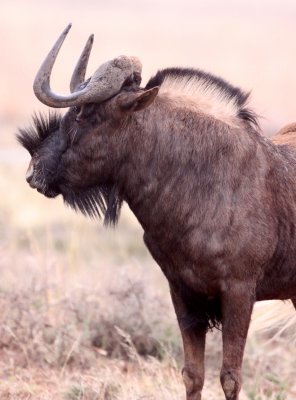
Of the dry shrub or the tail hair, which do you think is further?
the dry shrub

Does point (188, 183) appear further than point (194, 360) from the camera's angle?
No

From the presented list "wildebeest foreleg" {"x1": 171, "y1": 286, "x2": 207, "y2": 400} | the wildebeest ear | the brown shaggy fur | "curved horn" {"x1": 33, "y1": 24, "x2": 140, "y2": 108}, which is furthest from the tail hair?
"curved horn" {"x1": 33, "y1": 24, "x2": 140, "y2": 108}

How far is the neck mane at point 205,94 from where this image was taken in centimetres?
750

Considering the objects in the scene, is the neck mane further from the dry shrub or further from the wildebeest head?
the dry shrub

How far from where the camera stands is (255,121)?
7.71 meters

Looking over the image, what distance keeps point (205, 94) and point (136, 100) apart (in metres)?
0.57

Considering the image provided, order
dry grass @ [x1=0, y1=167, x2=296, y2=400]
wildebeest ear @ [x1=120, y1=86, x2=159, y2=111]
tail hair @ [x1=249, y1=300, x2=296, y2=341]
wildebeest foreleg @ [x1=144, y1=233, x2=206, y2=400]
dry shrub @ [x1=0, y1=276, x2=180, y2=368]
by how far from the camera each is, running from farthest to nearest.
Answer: dry shrub @ [x1=0, y1=276, x2=180, y2=368]
tail hair @ [x1=249, y1=300, x2=296, y2=341]
dry grass @ [x1=0, y1=167, x2=296, y2=400]
wildebeest foreleg @ [x1=144, y1=233, x2=206, y2=400]
wildebeest ear @ [x1=120, y1=86, x2=159, y2=111]

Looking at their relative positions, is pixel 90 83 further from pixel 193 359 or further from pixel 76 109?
pixel 193 359

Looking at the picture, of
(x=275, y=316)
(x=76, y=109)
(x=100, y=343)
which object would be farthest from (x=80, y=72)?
(x=100, y=343)

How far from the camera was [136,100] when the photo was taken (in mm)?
7223

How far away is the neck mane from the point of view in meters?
7.50

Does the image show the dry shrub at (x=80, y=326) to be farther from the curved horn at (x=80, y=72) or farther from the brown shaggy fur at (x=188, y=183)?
the curved horn at (x=80, y=72)

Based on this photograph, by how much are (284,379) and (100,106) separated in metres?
3.68

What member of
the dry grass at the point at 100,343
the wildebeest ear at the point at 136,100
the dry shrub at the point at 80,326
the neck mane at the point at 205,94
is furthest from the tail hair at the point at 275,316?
the wildebeest ear at the point at 136,100
